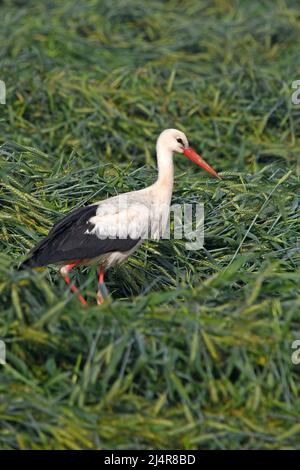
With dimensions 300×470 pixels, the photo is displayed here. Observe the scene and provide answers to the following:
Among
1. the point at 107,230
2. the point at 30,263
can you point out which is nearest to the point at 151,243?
the point at 107,230

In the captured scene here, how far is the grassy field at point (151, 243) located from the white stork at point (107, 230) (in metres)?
0.19

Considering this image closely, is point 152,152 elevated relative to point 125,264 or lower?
elevated

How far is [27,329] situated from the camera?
5949mm

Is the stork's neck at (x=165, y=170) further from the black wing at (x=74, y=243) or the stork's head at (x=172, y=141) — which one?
the black wing at (x=74, y=243)

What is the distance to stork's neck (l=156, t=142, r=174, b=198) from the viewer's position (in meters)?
7.46

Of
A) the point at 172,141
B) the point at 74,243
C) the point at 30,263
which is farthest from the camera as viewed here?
the point at 172,141

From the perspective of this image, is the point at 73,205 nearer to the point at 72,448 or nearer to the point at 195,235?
the point at 195,235

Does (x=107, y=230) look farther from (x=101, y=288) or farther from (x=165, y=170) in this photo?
(x=165, y=170)

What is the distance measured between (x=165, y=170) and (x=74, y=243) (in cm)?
89

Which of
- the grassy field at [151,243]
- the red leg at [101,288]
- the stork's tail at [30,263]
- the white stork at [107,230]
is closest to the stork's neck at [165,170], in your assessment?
the white stork at [107,230]

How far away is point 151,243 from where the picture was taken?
7.77 m

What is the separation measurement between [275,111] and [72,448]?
6.00 metres

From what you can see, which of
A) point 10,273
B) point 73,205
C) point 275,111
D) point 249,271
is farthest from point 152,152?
point 10,273

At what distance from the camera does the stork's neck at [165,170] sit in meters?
7.46
